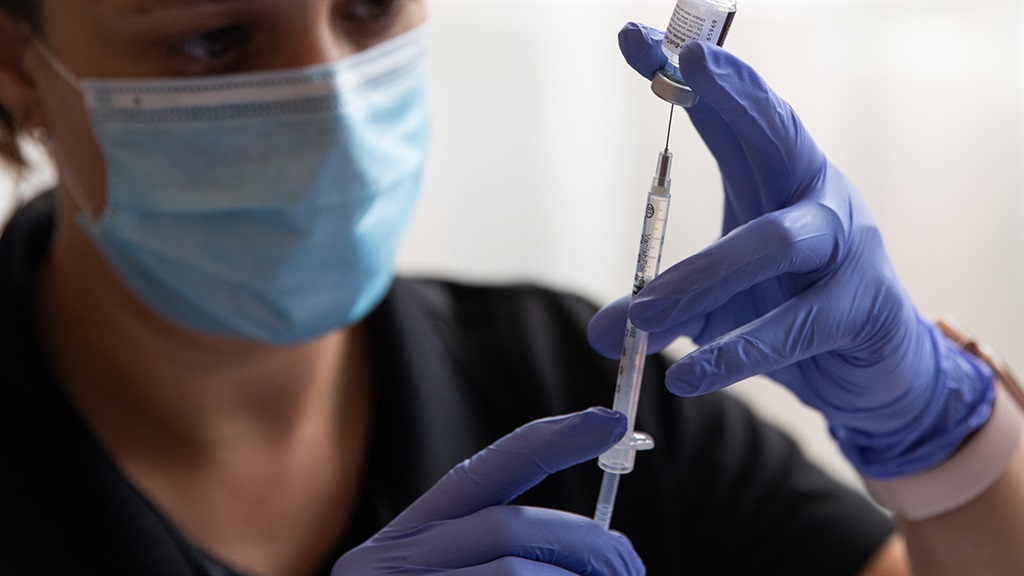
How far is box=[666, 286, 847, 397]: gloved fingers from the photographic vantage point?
745mm

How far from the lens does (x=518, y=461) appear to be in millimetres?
809

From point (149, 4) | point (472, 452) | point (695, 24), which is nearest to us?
point (695, 24)

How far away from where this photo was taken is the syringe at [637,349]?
2.58 ft

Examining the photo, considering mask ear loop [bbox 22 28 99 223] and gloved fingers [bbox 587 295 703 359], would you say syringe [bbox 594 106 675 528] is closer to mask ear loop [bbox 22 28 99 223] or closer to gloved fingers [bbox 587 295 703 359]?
gloved fingers [bbox 587 295 703 359]

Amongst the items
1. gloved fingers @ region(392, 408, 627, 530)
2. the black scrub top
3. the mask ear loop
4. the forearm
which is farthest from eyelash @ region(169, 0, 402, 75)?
the forearm

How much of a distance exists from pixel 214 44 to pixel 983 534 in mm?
908

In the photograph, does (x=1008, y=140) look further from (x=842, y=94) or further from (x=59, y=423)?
(x=59, y=423)

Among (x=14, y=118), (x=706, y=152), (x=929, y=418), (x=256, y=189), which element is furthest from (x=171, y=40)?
(x=706, y=152)

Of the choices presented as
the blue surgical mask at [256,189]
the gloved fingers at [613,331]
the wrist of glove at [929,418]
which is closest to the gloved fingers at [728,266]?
the gloved fingers at [613,331]

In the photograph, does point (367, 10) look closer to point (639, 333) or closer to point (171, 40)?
point (171, 40)

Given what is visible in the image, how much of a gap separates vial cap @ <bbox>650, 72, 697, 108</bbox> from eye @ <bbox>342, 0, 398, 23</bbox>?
0.47 meters

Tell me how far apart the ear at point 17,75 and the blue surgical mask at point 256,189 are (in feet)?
0.28

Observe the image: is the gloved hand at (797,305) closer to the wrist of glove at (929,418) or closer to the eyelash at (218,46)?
the wrist of glove at (929,418)

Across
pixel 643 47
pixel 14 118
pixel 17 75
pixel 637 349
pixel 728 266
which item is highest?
pixel 643 47
